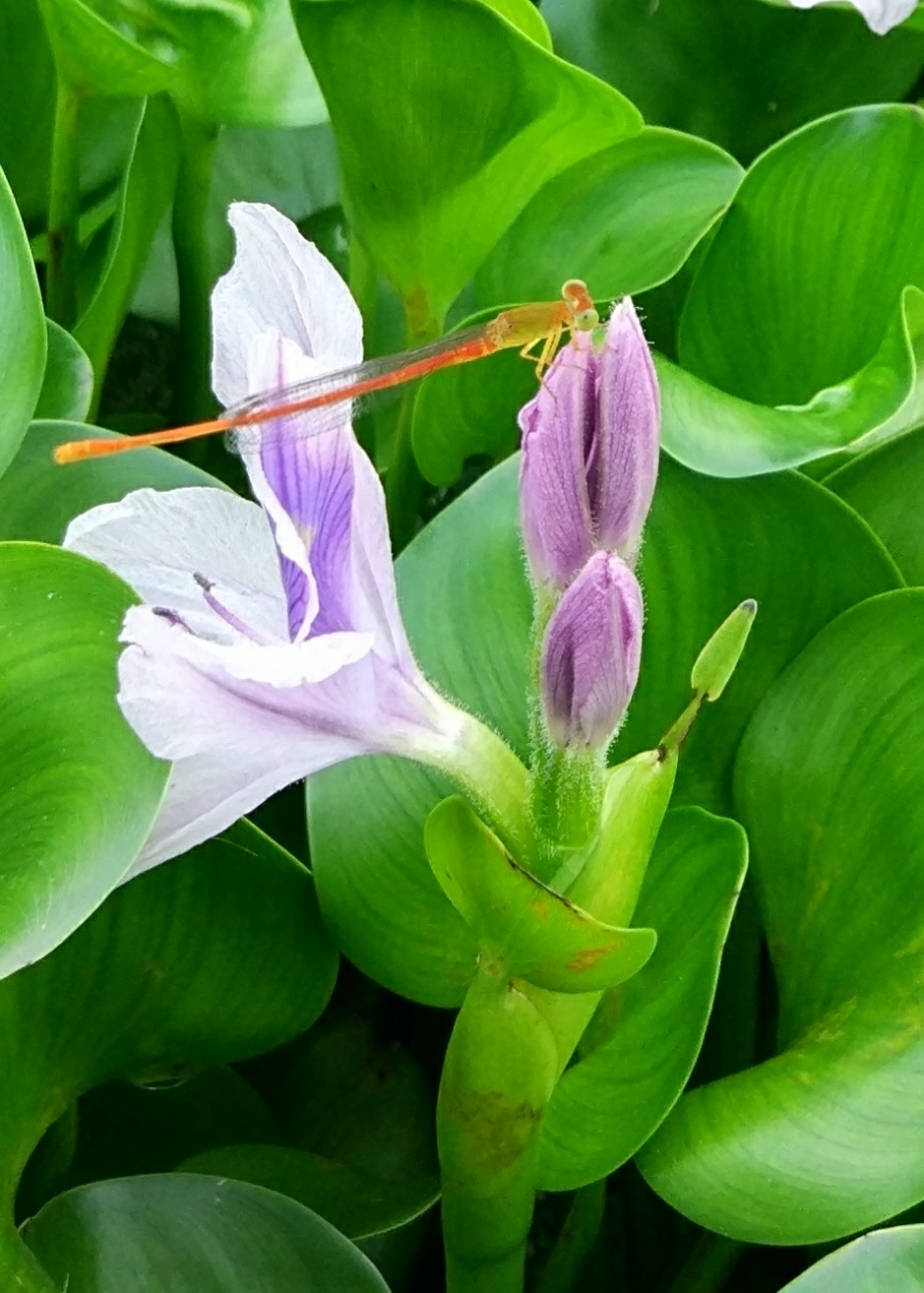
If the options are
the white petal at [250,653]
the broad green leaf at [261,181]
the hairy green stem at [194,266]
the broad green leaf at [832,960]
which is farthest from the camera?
the broad green leaf at [261,181]

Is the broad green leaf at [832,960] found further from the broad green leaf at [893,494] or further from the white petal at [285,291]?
the white petal at [285,291]

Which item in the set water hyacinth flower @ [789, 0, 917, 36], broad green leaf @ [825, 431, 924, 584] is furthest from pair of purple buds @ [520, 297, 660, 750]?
water hyacinth flower @ [789, 0, 917, 36]

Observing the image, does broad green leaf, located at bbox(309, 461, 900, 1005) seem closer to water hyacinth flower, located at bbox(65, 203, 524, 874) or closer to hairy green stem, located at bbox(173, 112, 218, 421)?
water hyacinth flower, located at bbox(65, 203, 524, 874)

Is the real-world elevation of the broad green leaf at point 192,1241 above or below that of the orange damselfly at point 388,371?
below

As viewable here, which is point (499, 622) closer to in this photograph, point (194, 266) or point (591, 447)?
point (591, 447)

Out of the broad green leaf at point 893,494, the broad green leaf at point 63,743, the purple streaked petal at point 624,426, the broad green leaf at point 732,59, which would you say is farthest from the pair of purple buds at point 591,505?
the broad green leaf at point 732,59

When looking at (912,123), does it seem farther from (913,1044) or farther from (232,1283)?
(232,1283)
